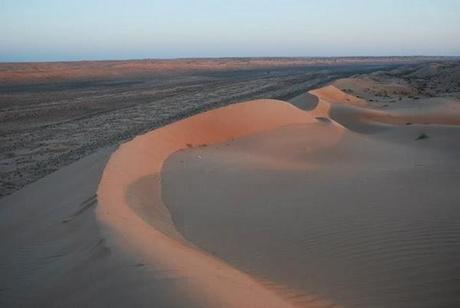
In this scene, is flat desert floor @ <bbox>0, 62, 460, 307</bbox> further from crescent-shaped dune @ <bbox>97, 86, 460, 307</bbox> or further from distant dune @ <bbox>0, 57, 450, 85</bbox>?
distant dune @ <bbox>0, 57, 450, 85</bbox>

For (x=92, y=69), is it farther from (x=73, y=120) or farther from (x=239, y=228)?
(x=239, y=228)

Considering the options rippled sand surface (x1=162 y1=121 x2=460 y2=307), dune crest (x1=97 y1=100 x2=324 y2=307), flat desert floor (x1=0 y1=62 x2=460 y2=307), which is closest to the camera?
dune crest (x1=97 y1=100 x2=324 y2=307)

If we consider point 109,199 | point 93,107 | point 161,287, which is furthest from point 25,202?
point 93,107

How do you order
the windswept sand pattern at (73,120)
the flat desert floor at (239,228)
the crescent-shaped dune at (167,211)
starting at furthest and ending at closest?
the windswept sand pattern at (73,120) < the flat desert floor at (239,228) < the crescent-shaped dune at (167,211)

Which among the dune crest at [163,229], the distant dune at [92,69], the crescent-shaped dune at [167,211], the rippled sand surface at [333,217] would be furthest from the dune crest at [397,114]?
the distant dune at [92,69]

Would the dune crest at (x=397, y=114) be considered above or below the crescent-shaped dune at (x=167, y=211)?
below

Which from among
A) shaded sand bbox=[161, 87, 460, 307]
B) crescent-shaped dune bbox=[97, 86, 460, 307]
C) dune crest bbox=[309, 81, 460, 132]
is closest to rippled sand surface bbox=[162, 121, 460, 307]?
shaded sand bbox=[161, 87, 460, 307]

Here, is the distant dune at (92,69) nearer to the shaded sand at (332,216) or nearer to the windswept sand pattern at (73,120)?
the windswept sand pattern at (73,120)
